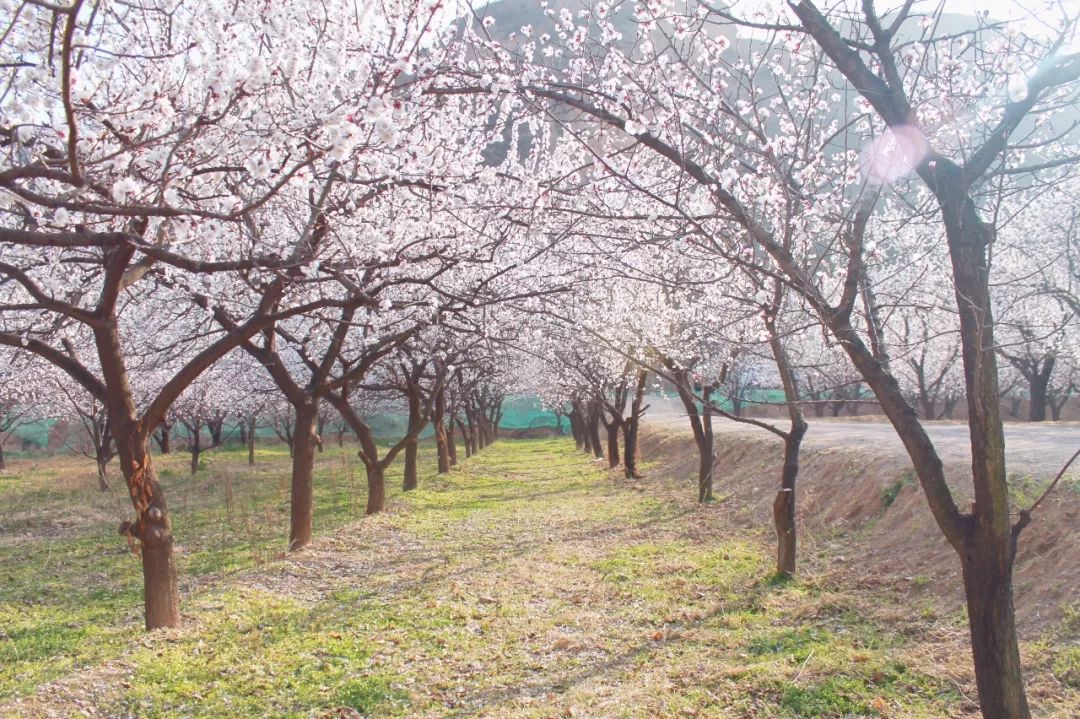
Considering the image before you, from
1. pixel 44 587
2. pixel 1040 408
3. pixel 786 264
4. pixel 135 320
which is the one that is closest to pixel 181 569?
pixel 44 587

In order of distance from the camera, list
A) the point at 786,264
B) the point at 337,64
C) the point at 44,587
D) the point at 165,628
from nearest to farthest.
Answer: the point at 786,264
the point at 337,64
the point at 165,628
the point at 44,587

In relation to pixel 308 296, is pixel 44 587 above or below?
below

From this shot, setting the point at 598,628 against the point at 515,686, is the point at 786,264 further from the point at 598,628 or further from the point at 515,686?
the point at 598,628

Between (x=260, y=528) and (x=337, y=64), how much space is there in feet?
38.8

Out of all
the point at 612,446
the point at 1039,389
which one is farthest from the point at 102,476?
the point at 1039,389

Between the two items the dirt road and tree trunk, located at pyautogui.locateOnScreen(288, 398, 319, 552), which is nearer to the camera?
the dirt road

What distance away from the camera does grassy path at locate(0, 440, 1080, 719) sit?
18.9 ft

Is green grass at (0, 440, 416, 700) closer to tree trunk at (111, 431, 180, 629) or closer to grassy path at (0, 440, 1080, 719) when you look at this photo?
tree trunk at (111, 431, 180, 629)

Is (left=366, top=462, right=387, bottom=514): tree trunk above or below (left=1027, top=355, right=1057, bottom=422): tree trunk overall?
below

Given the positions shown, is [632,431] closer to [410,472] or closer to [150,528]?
[410,472]

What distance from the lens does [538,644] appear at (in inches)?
291

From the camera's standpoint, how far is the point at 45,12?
5.93 m

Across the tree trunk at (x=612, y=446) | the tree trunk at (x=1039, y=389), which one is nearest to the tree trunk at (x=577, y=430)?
the tree trunk at (x=612, y=446)

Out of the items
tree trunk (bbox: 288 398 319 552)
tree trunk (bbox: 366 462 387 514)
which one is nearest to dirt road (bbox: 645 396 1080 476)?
tree trunk (bbox: 288 398 319 552)
